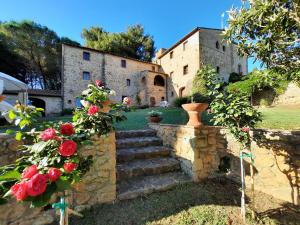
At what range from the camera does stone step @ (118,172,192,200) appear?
2.95 metres

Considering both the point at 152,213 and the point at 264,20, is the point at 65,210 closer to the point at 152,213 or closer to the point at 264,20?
the point at 152,213

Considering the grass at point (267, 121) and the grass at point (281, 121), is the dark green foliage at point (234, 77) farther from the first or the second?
the grass at point (281, 121)

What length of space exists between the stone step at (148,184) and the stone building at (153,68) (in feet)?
48.8

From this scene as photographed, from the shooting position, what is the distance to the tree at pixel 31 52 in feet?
60.0

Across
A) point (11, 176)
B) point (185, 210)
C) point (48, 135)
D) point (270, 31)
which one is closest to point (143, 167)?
point (185, 210)

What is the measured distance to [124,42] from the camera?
81.7 ft

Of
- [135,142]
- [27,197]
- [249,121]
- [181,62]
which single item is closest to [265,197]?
[249,121]

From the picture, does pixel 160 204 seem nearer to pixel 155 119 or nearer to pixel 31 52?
pixel 155 119

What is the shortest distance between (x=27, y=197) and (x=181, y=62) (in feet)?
65.3

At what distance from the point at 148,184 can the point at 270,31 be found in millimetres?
3216

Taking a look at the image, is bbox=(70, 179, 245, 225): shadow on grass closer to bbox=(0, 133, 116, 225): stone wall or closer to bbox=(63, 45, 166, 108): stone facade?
bbox=(0, 133, 116, 225): stone wall

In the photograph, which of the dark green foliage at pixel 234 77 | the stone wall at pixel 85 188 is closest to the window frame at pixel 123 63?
the dark green foliage at pixel 234 77

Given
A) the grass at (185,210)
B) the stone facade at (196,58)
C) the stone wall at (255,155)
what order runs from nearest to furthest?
the grass at (185,210)
the stone wall at (255,155)
the stone facade at (196,58)

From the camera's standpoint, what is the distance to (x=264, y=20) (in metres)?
2.41
